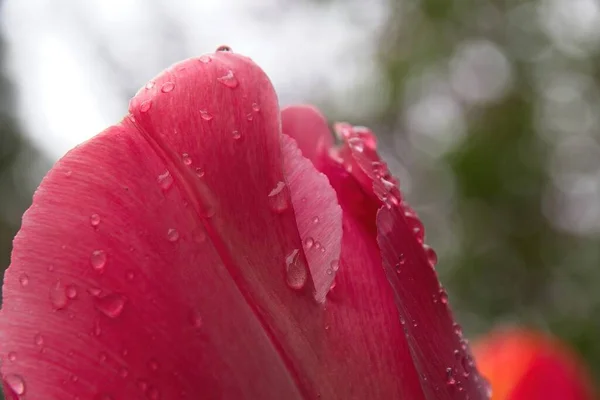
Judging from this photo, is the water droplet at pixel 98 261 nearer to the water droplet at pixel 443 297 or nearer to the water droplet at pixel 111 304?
the water droplet at pixel 111 304

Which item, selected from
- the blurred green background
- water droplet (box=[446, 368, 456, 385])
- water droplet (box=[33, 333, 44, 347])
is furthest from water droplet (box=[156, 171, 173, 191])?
the blurred green background

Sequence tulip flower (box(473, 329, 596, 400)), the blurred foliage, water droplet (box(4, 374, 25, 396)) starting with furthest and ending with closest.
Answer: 1. the blurred foliage
2. tulip flower (box(473, 329, 596, 400))
3. water droplet (box(4, 374, 25, 396))

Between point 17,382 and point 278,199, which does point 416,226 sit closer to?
point 278,199

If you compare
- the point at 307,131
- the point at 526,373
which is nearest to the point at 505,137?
the point at 526,373

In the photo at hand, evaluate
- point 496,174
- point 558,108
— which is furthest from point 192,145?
point 558,108

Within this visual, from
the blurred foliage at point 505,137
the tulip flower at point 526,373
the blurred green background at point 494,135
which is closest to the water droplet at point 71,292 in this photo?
the tulip flower at point 526,373

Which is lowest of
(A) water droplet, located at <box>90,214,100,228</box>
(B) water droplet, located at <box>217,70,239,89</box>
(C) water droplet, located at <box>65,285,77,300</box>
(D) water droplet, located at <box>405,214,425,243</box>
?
(D) water droplet, located at <box>405,214,425,243</box>

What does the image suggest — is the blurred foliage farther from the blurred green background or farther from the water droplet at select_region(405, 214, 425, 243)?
the water droplet at select_region(405, 214, 425, 243)

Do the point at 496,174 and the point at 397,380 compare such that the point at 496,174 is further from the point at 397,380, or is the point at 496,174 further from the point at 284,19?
the point at 397,380
